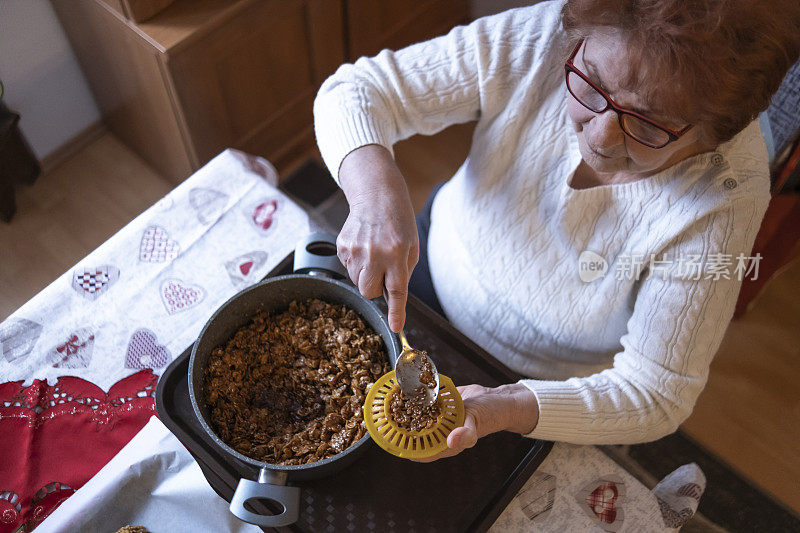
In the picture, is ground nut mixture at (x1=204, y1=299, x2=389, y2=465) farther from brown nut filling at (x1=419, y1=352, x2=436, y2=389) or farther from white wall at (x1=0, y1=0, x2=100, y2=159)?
white wall at (x1=0, y1=0, x2=100, y2=159)

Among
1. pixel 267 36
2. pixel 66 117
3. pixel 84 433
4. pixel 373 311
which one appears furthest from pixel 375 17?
pixel 84 433

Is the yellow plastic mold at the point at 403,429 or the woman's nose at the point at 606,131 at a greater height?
the woman's nose at the point at 606,131

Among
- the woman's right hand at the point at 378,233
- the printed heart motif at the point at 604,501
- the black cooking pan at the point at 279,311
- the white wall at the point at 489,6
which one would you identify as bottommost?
the white wall at the point at 489,6

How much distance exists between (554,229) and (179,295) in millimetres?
666

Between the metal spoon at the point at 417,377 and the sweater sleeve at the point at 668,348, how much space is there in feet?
0.56

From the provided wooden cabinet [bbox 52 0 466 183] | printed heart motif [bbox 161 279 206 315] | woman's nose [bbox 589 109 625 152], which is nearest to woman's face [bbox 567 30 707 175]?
woman's nose [bbox 589 109 625 152]

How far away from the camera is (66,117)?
1993mm

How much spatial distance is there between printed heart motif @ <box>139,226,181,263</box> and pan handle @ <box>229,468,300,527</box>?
1.72 ft

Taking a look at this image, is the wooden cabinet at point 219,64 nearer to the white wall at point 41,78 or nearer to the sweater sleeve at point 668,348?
the white wall at point 41,78

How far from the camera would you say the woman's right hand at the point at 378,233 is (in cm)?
86

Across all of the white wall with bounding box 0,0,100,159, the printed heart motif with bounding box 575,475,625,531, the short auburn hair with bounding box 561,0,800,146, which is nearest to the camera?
the short auburn hair with bounding box 561,0,800,146

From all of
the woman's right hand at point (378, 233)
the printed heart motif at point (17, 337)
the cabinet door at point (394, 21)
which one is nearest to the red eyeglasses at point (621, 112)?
the woman's right hand at point (378, 233)

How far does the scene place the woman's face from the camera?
2.49 feet

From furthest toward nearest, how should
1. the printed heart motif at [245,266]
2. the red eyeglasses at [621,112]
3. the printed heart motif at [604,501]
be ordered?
the printed heart motif at [245,266] → the printed heart motif at [604,501] → the red eyeglasses at [621,112]
